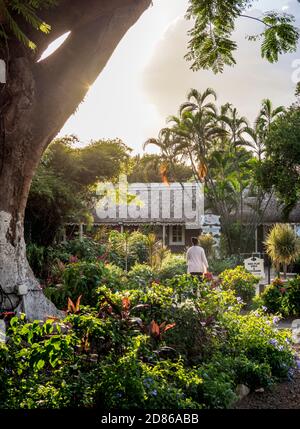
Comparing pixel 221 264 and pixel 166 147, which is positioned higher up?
pixel 166 147

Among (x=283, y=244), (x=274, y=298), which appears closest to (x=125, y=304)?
(x=274, y=298)

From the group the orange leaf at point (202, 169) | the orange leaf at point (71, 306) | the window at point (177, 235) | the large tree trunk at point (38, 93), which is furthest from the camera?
the window at point (177, 235)

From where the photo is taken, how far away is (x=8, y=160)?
737 centimetres

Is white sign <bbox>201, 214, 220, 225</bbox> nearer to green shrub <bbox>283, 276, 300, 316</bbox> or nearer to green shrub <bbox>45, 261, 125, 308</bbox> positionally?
green shrub <bbox>283, 276, 300, 316</bbox>

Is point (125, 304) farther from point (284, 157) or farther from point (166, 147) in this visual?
point (166, 147)

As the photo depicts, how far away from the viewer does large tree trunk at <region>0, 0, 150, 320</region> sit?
7305 mm

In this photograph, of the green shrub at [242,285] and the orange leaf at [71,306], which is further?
the green shrub at [242,285]

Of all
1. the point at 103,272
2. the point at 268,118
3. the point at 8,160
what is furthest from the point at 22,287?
the point at 268,118

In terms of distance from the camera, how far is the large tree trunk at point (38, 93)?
7.30m

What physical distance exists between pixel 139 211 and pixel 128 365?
26176 mm

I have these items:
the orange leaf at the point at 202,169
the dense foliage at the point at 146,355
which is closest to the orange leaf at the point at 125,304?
the dense foliage at the point at 146,355

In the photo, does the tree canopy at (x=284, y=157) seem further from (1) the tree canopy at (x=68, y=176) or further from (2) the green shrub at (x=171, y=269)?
(1) the tree canopy at (x=68, y=176)

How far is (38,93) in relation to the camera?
7.51m
